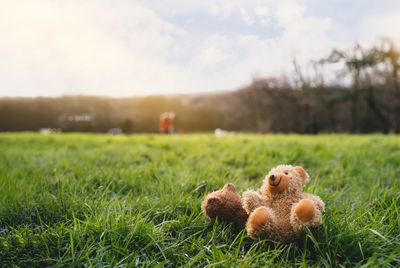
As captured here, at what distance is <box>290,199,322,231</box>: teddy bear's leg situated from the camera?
1265 mm

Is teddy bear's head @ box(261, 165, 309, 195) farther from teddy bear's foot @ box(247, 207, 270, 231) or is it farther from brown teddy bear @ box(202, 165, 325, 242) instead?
teddy bear's foot @ box(247, 207, 270, 231)

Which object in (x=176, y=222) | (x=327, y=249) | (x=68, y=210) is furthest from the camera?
(x=68, y=210)

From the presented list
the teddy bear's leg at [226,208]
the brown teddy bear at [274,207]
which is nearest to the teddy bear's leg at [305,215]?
the brown teddy bear at [274,207]

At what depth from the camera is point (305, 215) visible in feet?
4.16

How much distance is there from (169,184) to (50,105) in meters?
25.1

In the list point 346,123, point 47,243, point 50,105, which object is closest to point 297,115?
Result: point 346,123

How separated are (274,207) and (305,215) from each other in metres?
0.19

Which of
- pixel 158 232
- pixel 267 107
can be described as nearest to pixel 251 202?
pixel 158 232

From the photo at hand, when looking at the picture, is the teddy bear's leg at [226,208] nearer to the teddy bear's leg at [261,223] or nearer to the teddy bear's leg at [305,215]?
the teddy bear's leg at [261,223]

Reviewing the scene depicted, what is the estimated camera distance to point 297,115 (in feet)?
71.4

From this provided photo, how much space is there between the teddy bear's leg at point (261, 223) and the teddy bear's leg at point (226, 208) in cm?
22

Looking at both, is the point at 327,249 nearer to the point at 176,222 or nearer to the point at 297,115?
the point at 176,222

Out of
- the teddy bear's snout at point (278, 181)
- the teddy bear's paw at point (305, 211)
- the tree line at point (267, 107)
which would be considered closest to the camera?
the teddy bear's paw at point (305, 211)

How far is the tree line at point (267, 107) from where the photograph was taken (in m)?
16.8
